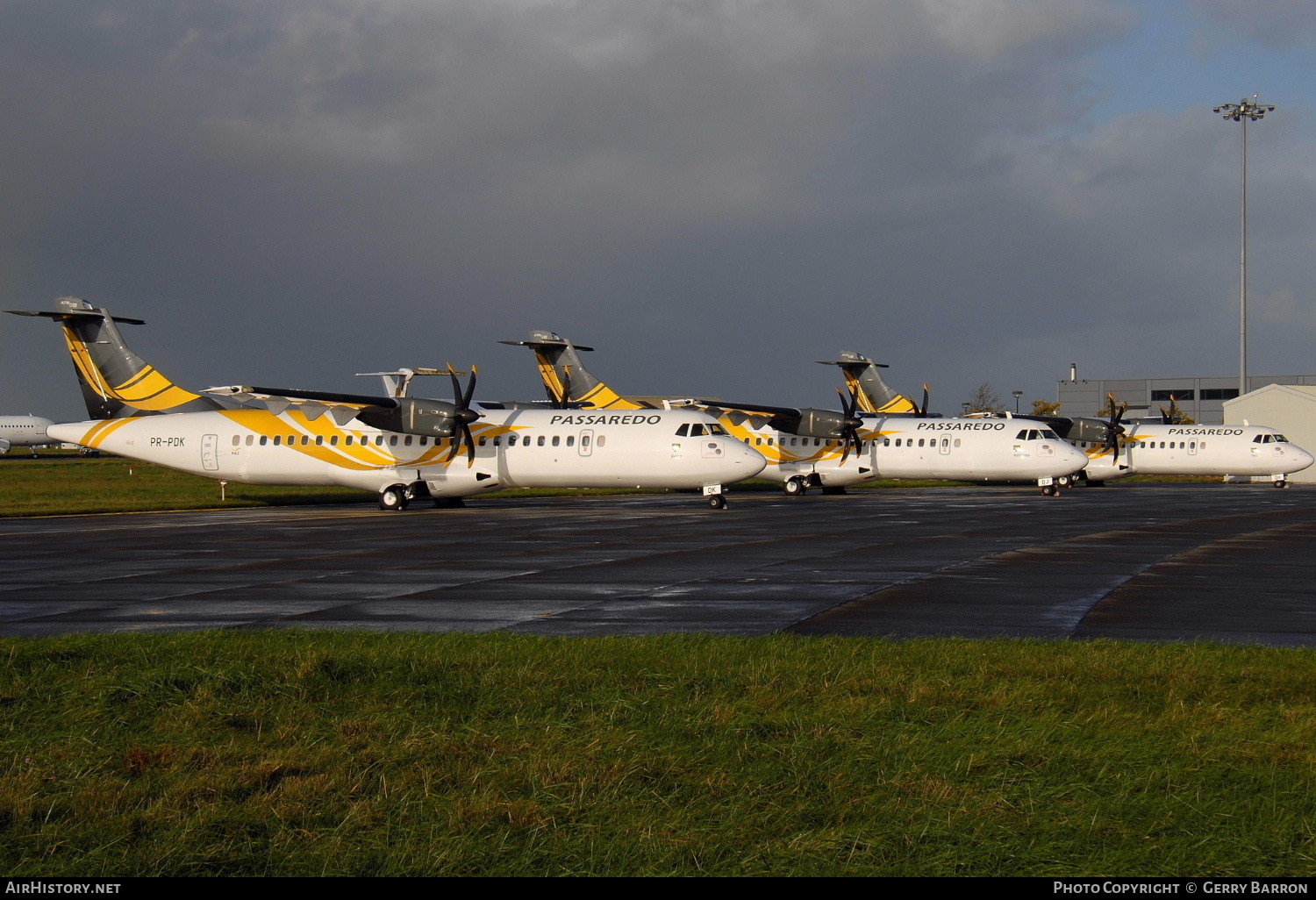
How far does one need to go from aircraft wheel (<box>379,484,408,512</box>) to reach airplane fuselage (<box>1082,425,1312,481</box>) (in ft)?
115

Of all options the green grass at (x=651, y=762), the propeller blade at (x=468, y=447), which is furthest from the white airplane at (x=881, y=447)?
the green grass at (x=651, y=762)

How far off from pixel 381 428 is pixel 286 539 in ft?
39.4

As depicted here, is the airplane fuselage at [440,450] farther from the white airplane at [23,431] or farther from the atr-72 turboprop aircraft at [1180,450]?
the white airplane at [23,431]

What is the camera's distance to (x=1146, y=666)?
9.52m

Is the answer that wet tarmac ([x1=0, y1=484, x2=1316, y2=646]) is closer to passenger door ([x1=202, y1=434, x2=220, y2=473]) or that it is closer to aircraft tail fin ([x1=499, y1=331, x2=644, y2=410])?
passenger door ([x1=202, y1=434, x2=220, y2=473])

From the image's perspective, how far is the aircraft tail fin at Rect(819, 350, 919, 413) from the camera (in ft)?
210

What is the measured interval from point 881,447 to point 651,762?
43229mm

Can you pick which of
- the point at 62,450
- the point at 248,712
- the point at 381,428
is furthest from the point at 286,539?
the point at 62,450

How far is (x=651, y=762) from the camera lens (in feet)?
21.8

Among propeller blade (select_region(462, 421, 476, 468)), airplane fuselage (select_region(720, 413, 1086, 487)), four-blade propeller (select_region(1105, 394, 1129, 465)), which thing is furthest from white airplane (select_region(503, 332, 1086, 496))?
propeller blade (select_region(462, 421, 476, 468))

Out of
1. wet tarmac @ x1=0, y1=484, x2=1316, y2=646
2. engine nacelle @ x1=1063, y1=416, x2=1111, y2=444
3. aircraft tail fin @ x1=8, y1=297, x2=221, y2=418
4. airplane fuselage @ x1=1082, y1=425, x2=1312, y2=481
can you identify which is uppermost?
aircraft tail fin @ x1=8, y1=297, x2=221, y2=418

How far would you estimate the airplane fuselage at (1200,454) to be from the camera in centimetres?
5544

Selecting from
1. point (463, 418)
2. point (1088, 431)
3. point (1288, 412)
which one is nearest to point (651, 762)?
point (463, 418)
